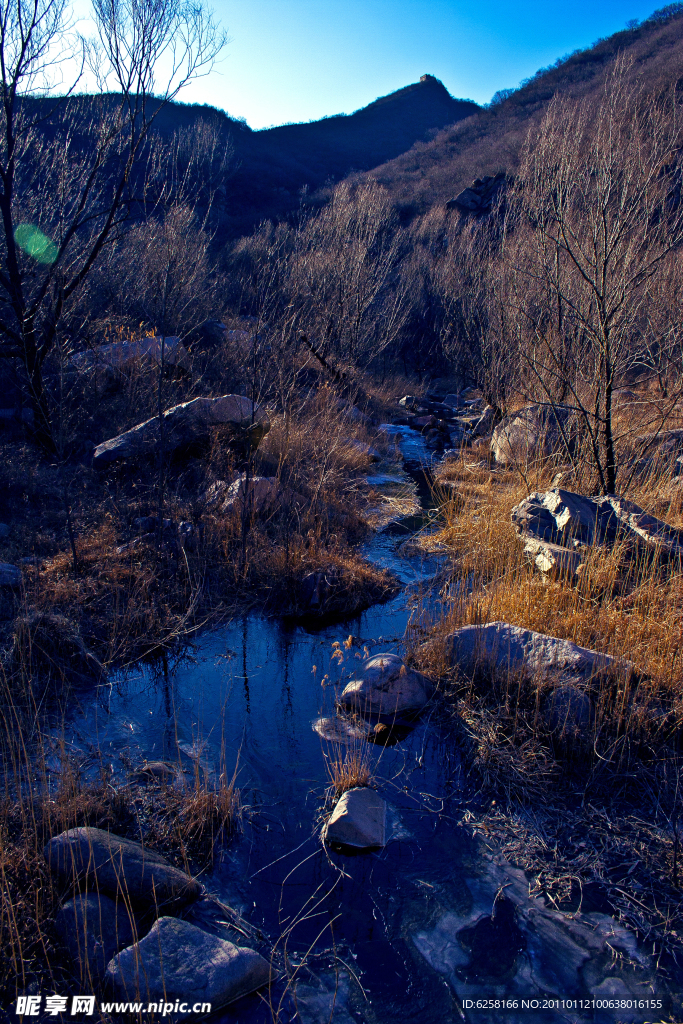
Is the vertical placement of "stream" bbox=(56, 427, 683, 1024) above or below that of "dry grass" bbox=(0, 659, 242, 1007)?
below

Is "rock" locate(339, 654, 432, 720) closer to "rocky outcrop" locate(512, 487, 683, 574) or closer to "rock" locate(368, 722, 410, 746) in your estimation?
"rock" locate(368, 722, 410, 746)

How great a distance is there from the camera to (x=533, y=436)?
7.99 meters

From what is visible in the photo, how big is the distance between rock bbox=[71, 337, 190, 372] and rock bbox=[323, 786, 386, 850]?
6.81m

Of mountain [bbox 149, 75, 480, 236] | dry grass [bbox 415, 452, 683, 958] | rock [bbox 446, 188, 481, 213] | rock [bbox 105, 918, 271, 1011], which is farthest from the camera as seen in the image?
mountain [bbox 149, 75, 480, 236]

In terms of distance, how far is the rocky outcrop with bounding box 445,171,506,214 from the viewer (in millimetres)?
23375

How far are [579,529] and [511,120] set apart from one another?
3694cm

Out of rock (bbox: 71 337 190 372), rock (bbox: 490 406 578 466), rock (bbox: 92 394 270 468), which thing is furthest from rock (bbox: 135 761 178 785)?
rock (bbox: 71 337 190 372)

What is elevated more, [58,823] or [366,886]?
[58,823]

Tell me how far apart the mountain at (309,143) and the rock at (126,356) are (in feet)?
53.6

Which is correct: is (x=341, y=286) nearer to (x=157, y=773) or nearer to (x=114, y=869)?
(x=157, y=773)

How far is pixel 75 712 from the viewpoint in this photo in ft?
12.5

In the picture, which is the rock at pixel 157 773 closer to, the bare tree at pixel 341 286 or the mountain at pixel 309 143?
the bare tree at pixel 341 286

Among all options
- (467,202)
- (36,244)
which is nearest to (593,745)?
(36,244)

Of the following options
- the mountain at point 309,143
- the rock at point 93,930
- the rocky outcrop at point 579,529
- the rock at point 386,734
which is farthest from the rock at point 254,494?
the mountain at point 309,143
